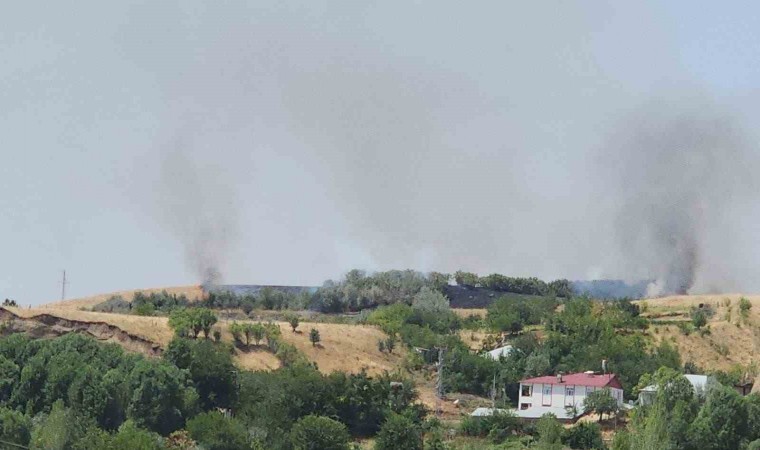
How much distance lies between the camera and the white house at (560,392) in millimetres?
73125

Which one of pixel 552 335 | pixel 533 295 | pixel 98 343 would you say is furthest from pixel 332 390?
pixel 533 295

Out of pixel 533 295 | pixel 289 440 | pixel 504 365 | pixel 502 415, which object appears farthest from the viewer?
pixel 533 295

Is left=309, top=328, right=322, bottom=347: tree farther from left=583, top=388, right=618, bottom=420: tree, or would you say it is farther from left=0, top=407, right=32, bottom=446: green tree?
left=0, top=407, right=32, bottom=446: green tree

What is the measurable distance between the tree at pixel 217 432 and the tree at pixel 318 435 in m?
2.02

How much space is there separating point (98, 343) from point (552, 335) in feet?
82.2

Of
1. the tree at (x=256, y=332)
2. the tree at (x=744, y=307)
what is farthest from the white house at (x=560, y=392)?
the tree at (x=744, y=307)

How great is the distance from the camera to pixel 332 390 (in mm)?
70875

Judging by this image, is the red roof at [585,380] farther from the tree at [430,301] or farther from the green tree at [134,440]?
the green tree at [134,440]

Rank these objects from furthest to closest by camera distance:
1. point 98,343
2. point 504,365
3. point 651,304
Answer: point 651,304
point 504,365
point 98,343

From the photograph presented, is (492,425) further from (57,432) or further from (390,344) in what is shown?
(57,432)

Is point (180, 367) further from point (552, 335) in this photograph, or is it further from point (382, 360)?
point (552, 335)

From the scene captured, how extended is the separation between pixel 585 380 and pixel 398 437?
46.2 feet

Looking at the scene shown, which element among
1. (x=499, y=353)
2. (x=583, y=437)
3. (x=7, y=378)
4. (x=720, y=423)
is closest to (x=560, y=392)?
(x=583, y=437)

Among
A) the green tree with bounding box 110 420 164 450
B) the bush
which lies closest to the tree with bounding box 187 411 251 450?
the green tree with bounding box 110 420 164 450
